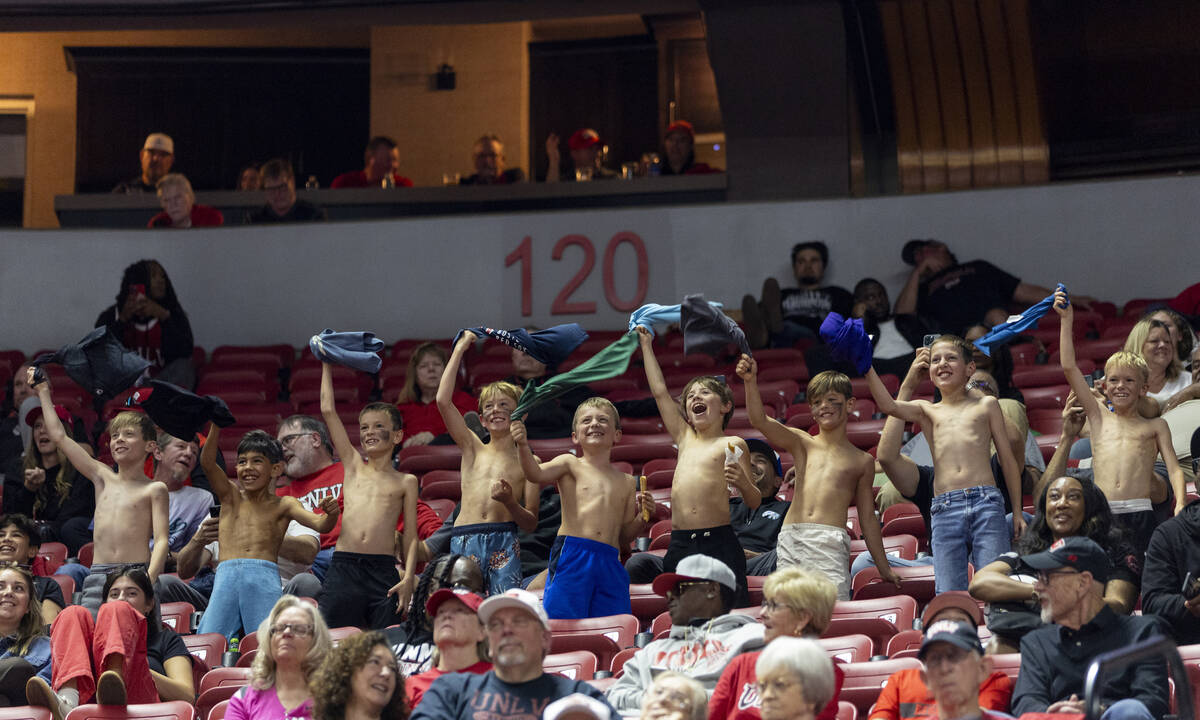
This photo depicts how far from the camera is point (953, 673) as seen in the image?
13.6ft

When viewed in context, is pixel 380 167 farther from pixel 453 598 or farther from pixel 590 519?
pixel 453 598

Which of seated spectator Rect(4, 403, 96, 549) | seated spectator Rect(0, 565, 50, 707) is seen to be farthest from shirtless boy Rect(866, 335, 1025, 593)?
seated spectator Rect(4, 403, 96, 549)

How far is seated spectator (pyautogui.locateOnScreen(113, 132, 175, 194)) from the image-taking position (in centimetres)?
1263

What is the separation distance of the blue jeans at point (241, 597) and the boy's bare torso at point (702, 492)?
1.63 meters

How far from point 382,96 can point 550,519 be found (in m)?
8.42

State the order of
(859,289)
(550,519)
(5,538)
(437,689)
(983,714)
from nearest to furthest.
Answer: (983,714)
(437,689)
(5,538)
(550,519)
(859,289)

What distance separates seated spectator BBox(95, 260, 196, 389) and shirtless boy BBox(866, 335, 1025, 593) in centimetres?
568

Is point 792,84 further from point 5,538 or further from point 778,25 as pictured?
point 5,538

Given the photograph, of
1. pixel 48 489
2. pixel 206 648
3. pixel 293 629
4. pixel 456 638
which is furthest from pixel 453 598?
pixel 48 489

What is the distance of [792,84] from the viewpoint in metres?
11.6

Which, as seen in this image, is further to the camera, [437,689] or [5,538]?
[5,538]

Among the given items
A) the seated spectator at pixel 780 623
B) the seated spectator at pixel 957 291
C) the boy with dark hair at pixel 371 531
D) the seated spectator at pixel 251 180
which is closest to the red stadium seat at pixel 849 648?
the seated spectator at pixel 780 623

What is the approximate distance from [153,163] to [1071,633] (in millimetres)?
9834

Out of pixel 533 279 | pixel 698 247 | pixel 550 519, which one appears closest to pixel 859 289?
pixel 698 247
